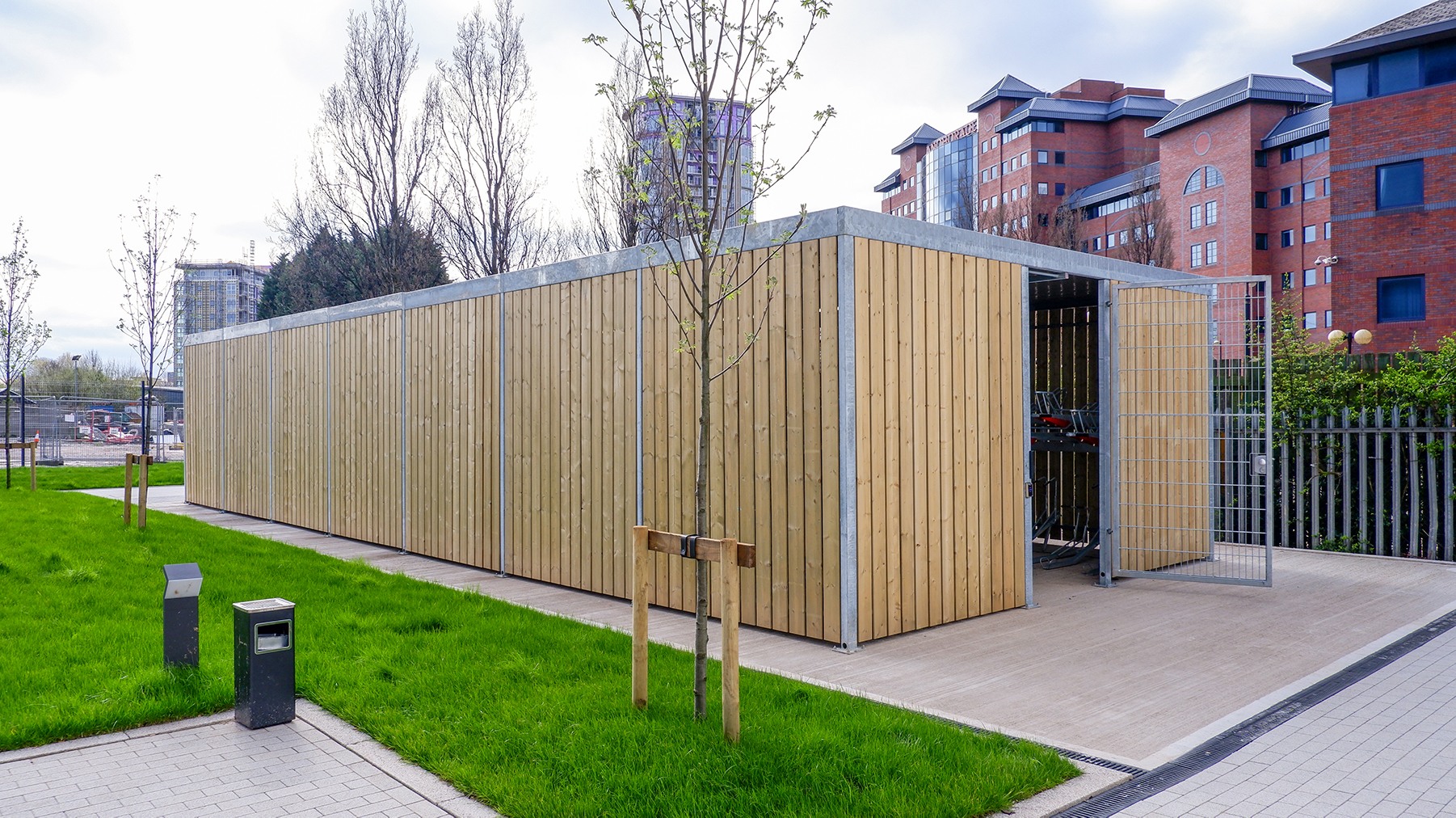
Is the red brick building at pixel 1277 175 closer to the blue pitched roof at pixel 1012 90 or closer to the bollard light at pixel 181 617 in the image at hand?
the blue pitched roof at pixel 1012 90

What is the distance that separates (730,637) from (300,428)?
35.0 feet

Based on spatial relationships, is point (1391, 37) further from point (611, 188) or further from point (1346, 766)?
point (1346, 766)

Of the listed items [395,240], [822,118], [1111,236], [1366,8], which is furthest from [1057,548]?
[1111,236]

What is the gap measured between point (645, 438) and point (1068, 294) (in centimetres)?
519

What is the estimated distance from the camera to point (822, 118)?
4.34 metres

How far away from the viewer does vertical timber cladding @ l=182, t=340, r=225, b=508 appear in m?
15.3

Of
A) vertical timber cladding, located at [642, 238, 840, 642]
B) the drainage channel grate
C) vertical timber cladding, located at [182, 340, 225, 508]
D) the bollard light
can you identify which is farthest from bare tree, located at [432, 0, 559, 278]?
the drainage channel grate

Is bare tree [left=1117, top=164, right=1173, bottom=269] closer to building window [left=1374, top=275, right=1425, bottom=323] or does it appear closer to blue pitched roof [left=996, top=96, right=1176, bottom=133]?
building window [left=1374, top=275, right=1425, bottom=323]

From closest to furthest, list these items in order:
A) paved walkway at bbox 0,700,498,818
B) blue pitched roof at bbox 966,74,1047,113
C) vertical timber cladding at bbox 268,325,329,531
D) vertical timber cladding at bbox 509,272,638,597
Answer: paved walkway at bbox 0,700,498,818 → vertical timber cladding at bbox 509,272,638,597 → vertical timber cladding at bbox 268,325,329,531 → blue pitched roof at bbox 966,74,1047,113

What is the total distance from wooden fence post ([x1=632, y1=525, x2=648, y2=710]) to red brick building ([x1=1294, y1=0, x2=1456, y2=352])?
1127 inches

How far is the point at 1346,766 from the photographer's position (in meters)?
4.06

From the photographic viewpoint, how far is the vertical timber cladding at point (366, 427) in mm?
10852

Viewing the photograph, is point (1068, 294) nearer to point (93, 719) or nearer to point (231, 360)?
point (93, 719)

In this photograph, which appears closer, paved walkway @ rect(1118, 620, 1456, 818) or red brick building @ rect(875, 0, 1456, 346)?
paved walkway @ rect(1118, 620, 1456, 818)
